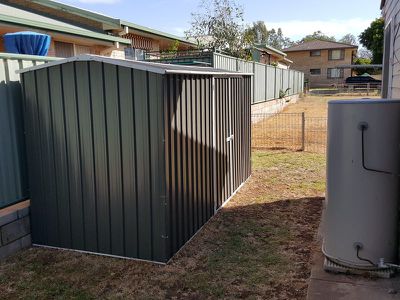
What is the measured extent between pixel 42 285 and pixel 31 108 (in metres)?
1.92

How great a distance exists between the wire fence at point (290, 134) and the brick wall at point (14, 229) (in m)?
7.34

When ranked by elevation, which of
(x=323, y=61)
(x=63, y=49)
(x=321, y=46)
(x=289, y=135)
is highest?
(x=321, y=46)

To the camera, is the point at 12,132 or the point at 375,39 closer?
the point at 12,132

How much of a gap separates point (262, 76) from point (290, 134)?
6821 mm

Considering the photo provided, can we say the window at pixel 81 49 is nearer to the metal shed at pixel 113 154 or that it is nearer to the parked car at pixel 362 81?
the metal shed at pixel 113 154

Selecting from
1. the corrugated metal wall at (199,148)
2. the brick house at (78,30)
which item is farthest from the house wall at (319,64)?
the corrugated metal wall at (199,148)

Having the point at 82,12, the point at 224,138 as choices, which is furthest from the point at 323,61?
the point at 224,138

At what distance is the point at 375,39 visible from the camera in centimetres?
4162

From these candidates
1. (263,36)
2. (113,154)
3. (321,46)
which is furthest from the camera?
(263,36)

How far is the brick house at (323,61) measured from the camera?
5209 cm

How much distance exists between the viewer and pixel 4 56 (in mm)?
4270

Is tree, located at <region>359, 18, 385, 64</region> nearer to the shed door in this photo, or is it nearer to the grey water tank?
the shed door

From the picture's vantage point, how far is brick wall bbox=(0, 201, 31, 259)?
442 cm

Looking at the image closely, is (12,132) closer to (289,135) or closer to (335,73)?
(289,135)
